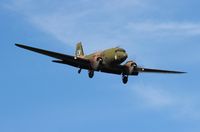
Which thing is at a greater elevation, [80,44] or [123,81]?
[80,44]

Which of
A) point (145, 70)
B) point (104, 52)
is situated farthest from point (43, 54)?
point (145, 70)

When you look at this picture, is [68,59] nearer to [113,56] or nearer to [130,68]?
[113,56]

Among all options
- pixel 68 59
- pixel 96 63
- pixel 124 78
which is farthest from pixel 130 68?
pixel 68 59

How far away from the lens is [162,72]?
308ft

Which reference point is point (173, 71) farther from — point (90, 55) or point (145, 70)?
point (90, 55)

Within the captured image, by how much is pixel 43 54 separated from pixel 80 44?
22246 mm

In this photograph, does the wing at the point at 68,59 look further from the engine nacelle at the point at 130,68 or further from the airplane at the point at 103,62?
the engine nacelle at the point at 130,68

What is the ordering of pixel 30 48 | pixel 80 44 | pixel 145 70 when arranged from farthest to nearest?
pixel 80 44
pixel 145 70
pixel 30 48

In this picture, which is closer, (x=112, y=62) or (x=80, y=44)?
(x=112, y=62)

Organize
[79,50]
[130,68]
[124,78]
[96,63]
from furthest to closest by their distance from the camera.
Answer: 1. [79,50]
2. [130,68]
3. [124,78]
4. [96,63]

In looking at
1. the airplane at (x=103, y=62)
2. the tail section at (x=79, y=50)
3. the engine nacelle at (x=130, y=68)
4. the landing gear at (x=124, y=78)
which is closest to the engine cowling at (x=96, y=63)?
the airplane at (x=103, y=62)

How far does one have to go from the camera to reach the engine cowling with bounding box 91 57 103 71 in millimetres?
82625

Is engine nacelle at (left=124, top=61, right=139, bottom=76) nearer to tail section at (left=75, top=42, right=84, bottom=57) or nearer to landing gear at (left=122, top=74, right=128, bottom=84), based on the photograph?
landing gear at (left=122, top=74, right=128, bottom=84)

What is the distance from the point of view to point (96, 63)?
82812 millimetres
